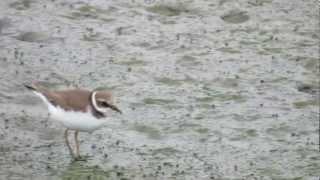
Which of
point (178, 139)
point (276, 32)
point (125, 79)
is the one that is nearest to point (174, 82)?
point (125, 79)

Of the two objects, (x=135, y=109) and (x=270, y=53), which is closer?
(x=135, y=109)

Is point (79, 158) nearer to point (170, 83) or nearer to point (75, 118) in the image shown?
point (75, 118)

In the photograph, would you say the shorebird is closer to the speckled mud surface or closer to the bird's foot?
the bird's foot

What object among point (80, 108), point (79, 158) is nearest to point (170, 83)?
point (79, 158)

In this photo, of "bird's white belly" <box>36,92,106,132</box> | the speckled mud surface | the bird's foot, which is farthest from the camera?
the speckled mud surface

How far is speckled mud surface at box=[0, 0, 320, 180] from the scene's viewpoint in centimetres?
912

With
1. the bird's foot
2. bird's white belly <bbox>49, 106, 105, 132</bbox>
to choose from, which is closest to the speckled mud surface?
the bird's foot

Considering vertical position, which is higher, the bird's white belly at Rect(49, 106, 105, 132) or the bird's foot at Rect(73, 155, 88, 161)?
the bird's white belly at Rect(49, 106, 105, 132)

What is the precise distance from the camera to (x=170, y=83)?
37.1ft

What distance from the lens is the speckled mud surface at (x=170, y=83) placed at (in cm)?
912

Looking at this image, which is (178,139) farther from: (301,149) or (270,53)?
(270,53)

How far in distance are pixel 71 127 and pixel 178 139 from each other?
1.46 meters

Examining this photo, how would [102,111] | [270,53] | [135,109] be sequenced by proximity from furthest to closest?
[270,53] < [135,109] < [102,111]

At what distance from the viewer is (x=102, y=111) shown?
342 inches
